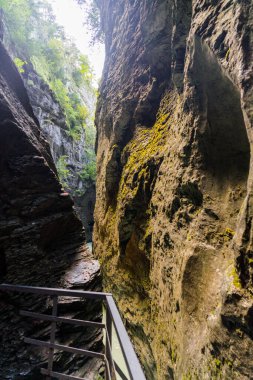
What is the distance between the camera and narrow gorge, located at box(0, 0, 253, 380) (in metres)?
2.06

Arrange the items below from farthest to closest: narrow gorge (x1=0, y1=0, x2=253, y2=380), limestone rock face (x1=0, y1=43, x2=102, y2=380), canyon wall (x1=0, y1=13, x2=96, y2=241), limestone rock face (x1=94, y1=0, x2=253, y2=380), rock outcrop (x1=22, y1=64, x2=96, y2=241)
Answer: rock outcrop (x1=22, y1=64, x2=96, y2=241) < canyon wall (x1=0, y1=13, x2=96, y2=241) < limestone rock face (x1=0, y1=43, x2=102, y2=380) < narrow gorge (x1=0, y1=0, x2=253, y2=380) < limestone rock face (x1=94, y1=0, x2=253, y2=380)

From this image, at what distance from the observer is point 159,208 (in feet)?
12.6

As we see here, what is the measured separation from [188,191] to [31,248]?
281cm

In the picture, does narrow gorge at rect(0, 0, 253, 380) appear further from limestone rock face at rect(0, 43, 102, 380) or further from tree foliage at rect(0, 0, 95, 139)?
tree foliage at rect(0, 0, 95, 139)

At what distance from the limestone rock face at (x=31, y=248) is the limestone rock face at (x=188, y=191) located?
1.05 metres

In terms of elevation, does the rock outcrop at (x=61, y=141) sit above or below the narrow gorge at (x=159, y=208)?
above

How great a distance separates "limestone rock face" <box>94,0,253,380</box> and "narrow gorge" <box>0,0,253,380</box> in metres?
0.02

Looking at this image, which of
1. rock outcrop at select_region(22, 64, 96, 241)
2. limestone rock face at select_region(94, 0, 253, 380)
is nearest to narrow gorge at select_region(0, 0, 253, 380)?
limestone rock face at select_region(94, 0, 253, 380)

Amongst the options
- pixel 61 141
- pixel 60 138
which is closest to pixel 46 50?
pixel 60 138

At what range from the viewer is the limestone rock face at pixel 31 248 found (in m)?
3.33

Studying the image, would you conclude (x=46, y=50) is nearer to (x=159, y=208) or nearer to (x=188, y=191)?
(x=159, y=208)

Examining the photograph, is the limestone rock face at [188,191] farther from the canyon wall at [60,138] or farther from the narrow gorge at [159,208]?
the canyon wall at [60,138]

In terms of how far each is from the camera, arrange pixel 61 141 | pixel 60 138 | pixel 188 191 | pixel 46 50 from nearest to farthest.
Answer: pixel 188 191 < pixel 60 138 < pixel 61 141 < pixel 46 50

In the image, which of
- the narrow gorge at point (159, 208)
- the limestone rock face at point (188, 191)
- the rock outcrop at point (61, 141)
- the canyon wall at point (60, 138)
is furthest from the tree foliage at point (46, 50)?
the limestone rock face at point (188, 191)
